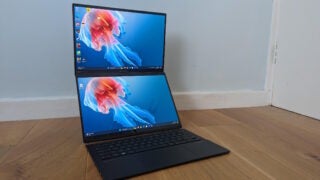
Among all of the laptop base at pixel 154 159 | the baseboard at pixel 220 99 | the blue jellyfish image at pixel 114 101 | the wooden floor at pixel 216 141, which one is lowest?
the wooden floor at pixel 216 141

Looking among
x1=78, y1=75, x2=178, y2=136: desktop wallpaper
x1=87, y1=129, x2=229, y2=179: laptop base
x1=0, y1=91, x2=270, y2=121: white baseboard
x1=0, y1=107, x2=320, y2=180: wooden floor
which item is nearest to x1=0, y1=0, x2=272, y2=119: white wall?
x1=0, y1=91, x2=270, y2=121: white baseboard

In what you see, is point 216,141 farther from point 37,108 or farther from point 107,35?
point 37,108

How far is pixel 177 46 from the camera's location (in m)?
1.04

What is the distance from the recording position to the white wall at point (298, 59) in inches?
38.9

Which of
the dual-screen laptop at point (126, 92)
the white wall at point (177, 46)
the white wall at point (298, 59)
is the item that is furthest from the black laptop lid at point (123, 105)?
the white wall at point (298, 59)

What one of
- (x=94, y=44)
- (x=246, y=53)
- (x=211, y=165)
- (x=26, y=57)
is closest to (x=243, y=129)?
(x=211, y=165)

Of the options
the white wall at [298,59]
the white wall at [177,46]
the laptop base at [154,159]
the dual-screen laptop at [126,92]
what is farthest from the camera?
the white wall at [298,59]

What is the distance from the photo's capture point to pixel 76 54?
72 cm

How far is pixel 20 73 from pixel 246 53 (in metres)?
0.89

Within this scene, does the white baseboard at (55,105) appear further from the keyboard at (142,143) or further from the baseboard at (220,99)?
the keyboard at (142,143)

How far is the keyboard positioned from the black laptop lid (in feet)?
0.12

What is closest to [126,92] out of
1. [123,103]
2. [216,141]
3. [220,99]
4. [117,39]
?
[123,103]

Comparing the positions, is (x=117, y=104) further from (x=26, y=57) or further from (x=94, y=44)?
(x=26, y=57)

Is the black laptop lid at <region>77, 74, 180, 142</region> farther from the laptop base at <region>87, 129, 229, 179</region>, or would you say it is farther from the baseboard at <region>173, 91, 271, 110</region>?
the baseboard at <region>173, 91, 271, 110</region>
